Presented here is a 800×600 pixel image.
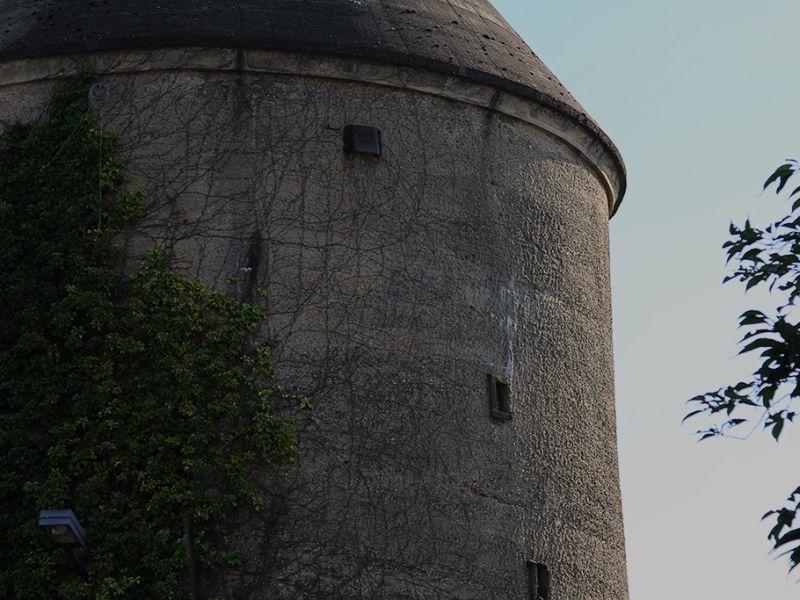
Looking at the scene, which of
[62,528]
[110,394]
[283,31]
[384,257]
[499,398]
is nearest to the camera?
[62,528]

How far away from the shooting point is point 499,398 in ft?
46.0

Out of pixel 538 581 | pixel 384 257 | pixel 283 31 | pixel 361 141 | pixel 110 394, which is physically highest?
pixel 283 31

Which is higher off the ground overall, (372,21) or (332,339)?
(372,21)

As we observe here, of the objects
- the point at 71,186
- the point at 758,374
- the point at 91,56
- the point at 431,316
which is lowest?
the point at 758,374

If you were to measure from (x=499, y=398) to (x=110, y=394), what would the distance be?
3294mm

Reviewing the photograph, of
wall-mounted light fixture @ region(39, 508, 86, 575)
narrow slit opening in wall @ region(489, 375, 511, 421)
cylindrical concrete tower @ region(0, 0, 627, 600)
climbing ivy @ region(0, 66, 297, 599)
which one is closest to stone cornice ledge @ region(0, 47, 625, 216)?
cylindrical concrete tower @ region(0, 0, 627, 600)

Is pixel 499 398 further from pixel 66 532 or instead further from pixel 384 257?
pixel 66 532

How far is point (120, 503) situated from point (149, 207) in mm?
2576

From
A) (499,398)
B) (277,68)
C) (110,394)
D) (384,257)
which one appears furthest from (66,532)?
(277,68)

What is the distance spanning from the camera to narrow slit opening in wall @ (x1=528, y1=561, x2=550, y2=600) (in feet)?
44.8

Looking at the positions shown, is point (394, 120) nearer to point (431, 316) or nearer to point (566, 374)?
point (431, 316)

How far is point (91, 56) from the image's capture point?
14125mm

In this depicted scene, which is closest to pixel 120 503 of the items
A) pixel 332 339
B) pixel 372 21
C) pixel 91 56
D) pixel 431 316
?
pixel 332 339

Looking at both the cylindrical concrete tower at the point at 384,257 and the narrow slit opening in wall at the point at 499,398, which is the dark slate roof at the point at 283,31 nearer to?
the cylindrical concrete tower at the point at 384,257
